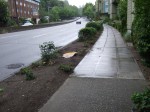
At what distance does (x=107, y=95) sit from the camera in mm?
Result: 6188

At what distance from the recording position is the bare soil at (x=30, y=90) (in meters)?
5.61

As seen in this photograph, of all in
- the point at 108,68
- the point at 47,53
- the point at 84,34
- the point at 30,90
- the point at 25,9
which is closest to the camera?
the point at 30,90

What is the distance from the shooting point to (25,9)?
88125mm

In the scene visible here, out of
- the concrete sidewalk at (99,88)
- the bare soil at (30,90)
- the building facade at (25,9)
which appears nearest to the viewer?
the concrete sidewalk at (99,88)

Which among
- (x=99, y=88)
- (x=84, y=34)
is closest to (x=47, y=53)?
(x=99, y=88)

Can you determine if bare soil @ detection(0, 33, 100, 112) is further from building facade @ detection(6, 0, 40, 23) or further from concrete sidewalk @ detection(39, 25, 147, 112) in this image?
building facade @ detection(6, 0, 40, 23)

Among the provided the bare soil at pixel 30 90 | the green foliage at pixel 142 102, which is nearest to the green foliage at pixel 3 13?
the bare soil at pixel 30 90

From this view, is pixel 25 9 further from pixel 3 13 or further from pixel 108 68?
pixel 108 68

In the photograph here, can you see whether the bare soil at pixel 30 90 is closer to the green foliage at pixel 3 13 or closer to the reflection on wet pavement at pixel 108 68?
the reflection on wet pavement at pixel 108 68

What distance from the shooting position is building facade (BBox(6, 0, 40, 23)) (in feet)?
252

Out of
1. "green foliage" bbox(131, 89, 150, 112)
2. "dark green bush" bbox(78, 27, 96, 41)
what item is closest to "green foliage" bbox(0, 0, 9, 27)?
"dark green bush" bbox(78, 27, 96, 41)

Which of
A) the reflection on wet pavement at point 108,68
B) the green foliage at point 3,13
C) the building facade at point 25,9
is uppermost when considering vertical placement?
the building facade at point 25,9

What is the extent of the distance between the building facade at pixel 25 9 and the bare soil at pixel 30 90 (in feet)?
228

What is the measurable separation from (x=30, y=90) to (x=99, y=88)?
5.62ft
